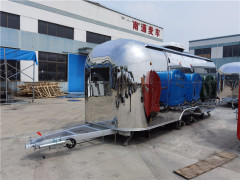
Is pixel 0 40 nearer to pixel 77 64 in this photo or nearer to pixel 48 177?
pixel 77 64

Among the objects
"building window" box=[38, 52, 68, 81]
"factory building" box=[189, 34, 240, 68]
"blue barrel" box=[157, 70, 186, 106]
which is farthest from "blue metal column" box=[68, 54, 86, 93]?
"factory building" box=[189, 34, 240, 68]

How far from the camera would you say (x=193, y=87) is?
731 centimetres

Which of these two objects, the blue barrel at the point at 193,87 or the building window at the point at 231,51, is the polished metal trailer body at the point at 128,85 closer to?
the blue barrel at the point at 193,87

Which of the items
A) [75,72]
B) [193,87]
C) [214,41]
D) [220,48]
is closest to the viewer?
[193,87]

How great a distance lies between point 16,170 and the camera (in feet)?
12.5

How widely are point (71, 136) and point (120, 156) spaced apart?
1248mm

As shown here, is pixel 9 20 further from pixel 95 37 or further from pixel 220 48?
pixel 220 48

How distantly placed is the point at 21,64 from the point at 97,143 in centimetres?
1309

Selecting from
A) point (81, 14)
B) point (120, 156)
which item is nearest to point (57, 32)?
Result: point (81, 14)

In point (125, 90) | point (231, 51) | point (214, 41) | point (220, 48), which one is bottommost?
point (125, 90)

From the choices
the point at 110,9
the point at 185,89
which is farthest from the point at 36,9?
the point at 185,89

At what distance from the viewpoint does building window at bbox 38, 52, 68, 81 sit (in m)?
16.9

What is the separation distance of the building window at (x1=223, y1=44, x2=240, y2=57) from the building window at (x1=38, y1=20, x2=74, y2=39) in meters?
29.7

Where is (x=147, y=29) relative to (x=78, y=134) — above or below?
above
